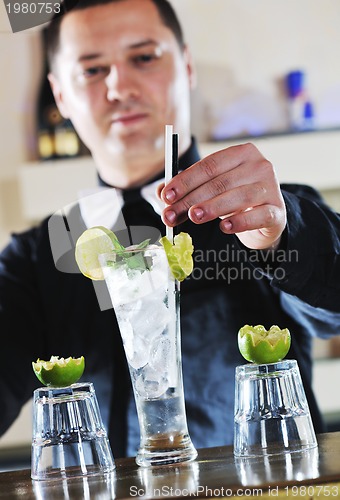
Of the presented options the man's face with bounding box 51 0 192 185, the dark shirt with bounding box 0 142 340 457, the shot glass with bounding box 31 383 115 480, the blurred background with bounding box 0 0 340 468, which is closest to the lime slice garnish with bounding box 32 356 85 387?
the shot glass with bounding box 31 383 115 480

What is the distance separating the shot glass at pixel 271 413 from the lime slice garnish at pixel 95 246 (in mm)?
226

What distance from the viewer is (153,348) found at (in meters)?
0.97

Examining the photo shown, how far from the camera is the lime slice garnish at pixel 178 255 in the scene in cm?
95

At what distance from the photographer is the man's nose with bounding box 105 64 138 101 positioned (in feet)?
6.86

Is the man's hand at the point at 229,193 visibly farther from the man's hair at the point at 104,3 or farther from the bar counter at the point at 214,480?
the man's hair at the point at 104,3

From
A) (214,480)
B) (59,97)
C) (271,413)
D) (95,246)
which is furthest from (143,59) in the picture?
(214,480)

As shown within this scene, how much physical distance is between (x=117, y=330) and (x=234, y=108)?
5.41 feet

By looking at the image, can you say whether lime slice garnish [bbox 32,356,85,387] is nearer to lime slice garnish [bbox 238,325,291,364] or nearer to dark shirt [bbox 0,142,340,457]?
lime slice garnish [bbox 238,325,291,364]

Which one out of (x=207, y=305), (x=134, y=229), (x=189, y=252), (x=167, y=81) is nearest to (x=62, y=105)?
(x=167, y=81)

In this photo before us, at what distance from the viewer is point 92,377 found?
1816 mm

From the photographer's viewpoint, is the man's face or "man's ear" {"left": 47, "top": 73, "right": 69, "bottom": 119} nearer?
the man's face

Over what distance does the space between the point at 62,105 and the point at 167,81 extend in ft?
1.28

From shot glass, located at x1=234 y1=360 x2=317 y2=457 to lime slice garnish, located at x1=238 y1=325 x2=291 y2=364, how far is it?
10mm

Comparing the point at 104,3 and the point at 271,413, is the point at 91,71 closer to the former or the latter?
the point at 104,3
